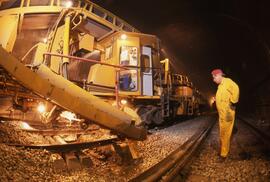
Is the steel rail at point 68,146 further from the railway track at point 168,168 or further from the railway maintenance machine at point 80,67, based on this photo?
the railway track at point 168,168

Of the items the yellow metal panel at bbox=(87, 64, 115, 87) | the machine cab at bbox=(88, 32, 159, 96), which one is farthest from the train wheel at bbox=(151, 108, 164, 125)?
the yellow metal panel at bbox=(87, 64, 115, 87)

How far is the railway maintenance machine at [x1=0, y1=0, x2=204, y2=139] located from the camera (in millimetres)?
4258

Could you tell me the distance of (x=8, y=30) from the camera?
7344mm

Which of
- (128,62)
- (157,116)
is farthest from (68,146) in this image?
(157,116)

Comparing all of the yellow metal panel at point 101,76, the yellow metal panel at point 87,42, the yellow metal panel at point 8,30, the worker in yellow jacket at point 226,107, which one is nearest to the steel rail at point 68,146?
the worker in yellow jacket at point 226,107

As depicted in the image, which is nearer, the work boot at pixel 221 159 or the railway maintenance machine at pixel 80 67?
the railway maintenance machine at pixel 80 67

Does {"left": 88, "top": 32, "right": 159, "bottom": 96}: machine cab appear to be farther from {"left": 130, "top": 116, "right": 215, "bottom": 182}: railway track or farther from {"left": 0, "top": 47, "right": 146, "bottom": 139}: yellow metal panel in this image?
{"left": 130, "top": 116, "right": 215, "bottom": 182}: railway track

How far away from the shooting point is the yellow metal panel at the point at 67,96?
357 cm

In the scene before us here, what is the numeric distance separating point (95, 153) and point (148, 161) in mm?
1096

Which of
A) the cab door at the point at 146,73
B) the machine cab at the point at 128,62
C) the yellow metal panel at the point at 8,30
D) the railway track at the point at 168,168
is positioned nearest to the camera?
the railway track at the point at 168,168

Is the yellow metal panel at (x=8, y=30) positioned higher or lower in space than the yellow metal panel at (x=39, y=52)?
higher

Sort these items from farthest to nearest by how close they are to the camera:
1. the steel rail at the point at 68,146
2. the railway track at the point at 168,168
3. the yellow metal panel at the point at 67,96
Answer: the steel rail at the point at 68,146, the yellow metal panel at the point at 67,96, the railway track at the point at 168,168

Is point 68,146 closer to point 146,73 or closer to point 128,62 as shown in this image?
point 128,62

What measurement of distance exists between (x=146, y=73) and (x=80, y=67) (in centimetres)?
251
